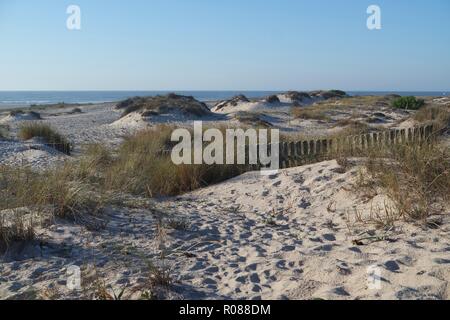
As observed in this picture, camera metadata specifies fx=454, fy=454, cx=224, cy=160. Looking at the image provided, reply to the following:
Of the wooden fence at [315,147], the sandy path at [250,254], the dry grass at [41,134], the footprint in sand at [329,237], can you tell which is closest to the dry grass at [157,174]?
the wooden fence at [315,147]

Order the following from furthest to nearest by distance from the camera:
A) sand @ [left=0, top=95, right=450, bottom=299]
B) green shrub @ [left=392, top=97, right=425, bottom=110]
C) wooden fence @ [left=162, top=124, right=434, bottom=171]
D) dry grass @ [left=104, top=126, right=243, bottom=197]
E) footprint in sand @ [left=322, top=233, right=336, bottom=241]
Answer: green shrub @ [left=392, top=97, right=425, bottom=110]
wooden fence @ [left=162, top=124, right=434, bottom=171]
dry grass @ [left=104, top=126, right=243, bottom=197]
footprint in sand @ [left=322, top=233, right=336, bottom=241]
sand @ [left=0, top=95, right=450, bottom=299]

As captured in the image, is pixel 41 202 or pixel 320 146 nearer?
pixel 41 202

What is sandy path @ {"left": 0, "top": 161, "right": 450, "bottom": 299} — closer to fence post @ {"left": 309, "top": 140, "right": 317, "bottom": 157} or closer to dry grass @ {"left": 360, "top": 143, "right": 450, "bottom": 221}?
dry grass @ {"left": 360, "top": 143, "right": 450, "bottom": 221}

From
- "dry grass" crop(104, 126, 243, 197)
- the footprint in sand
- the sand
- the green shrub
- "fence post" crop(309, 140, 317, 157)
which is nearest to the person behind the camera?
the sand

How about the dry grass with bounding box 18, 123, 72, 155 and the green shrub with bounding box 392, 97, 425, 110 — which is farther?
the green shrub with bounding box 392, 97, 425, 110

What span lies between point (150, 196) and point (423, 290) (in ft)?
14.4

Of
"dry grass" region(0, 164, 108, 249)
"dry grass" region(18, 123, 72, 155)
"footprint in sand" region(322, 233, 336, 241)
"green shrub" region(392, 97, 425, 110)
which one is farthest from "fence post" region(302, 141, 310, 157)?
"green shrub" region(392, 97, 425, 110)

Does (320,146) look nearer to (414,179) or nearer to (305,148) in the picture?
(305,148)

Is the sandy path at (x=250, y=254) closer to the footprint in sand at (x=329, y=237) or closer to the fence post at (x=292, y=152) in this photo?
the footprint in sand at (x=329, y=237)

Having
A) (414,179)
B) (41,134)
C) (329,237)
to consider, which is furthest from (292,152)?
(41,134)

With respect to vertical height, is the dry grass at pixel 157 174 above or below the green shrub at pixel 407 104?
below

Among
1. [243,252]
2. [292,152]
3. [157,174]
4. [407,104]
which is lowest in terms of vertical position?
[243,252]

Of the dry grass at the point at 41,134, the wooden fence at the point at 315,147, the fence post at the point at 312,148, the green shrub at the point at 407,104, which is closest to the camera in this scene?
the wooden fence at the point at 315,147
